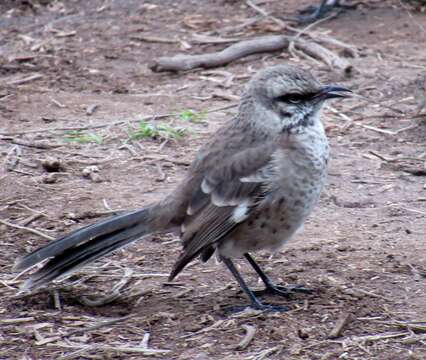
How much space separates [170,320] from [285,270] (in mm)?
1100

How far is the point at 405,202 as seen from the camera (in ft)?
27.0

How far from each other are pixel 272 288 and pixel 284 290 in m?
0.08

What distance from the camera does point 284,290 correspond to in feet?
22.3

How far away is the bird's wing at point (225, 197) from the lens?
646 centimetres

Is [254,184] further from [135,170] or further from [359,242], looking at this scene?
[135,170]

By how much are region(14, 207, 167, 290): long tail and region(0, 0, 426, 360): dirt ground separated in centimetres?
23

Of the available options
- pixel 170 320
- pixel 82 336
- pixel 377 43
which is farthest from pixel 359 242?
pixel 377 43

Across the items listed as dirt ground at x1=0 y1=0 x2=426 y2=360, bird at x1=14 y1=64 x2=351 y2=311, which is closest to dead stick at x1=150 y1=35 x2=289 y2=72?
dirt ground at x1=0 y1=0 x2=426 y2=360

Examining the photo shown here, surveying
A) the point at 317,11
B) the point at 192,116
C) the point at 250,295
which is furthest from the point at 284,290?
the point at 317,11

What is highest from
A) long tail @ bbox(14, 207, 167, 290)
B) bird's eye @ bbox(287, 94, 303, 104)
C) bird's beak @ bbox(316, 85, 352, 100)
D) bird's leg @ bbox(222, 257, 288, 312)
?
bird's beak @ bbox(316, 85, 352, 100)

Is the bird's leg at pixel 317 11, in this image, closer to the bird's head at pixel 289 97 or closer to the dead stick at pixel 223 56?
the dead stick at pixel 223 56

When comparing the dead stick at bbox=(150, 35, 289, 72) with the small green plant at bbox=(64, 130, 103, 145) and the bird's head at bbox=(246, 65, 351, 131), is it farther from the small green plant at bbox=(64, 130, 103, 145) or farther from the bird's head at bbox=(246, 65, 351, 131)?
the bird's head at bbox=(246, 65, 351, 131)

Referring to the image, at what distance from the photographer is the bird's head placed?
6555mm

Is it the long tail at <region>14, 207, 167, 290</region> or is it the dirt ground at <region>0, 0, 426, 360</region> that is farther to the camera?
the long tail at <region>14, 207, 167, 290</region>
